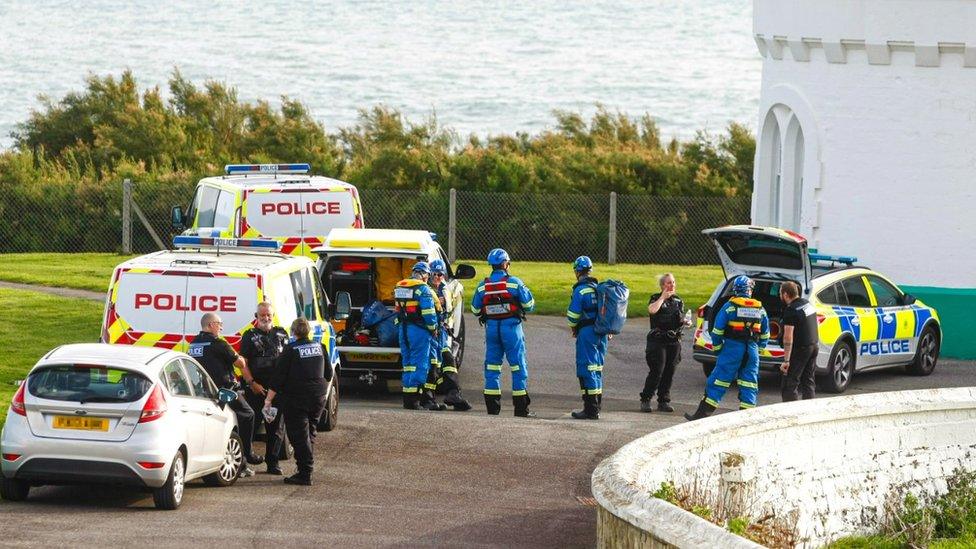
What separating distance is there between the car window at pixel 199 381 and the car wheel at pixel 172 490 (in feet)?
2.58

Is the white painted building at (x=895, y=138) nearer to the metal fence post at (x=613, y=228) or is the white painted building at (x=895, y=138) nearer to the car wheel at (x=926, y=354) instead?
the car wheel at (x=926, y=354)

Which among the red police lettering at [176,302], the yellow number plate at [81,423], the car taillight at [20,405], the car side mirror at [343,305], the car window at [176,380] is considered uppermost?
the red police lettering at [176,302]

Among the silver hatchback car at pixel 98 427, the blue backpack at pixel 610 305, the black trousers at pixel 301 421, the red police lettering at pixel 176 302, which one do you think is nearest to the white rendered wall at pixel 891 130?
the blue backpack at pixel 610 305

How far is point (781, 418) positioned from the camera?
Answer: 12.6 meters

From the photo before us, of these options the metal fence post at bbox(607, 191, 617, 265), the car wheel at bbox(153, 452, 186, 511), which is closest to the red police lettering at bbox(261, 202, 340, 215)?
the car wheel at bbox(153, 452, 186, 511)

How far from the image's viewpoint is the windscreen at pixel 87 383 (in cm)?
1212

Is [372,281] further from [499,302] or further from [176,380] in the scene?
[176,380]

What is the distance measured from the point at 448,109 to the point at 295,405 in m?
75.9

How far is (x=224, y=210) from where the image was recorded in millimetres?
22047

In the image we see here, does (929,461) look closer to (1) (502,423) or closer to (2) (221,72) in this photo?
(1) (502,423)

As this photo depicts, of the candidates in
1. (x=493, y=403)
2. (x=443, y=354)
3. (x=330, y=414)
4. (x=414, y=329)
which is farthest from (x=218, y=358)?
(x=493, y=403)

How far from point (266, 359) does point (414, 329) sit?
122 inches

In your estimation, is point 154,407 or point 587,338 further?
point 587,338

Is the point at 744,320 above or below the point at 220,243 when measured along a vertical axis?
below
